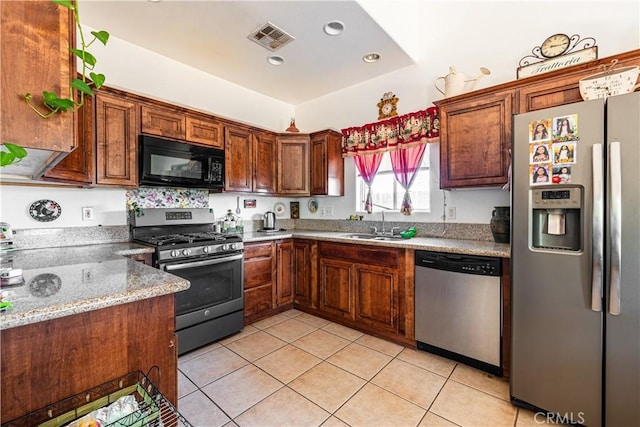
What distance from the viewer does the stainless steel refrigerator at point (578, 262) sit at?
136 centimetres

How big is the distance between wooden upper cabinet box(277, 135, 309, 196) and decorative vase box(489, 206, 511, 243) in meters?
2.00

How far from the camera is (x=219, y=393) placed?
1.84 meters

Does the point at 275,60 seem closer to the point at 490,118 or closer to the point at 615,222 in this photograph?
the point at 490,118

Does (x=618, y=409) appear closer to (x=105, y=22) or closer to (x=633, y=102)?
(x=633, y=102)

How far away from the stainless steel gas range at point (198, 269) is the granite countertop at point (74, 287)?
2.08ft

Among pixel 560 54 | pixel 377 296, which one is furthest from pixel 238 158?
pixel 560 54

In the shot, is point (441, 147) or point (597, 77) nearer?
point (597, 77)

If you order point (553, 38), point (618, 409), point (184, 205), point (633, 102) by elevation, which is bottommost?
point (618, 409)

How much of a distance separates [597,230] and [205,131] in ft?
9.95

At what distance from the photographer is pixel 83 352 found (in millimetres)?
978

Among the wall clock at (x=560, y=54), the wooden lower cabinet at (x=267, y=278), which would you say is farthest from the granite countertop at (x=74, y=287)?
the wall clock at (x=560, y=54)

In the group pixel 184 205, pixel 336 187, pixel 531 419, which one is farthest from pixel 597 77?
pixel 184 205

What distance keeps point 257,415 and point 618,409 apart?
185 cm

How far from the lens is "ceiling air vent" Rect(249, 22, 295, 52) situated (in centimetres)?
240
